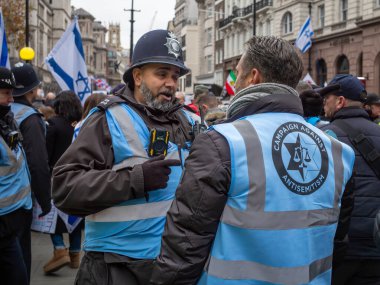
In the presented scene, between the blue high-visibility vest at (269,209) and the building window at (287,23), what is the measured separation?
39.6 metres

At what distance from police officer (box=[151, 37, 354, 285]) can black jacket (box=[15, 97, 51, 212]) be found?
324cm

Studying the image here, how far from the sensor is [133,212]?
9.21ft

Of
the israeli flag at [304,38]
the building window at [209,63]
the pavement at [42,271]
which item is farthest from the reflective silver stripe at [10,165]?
the building window at [209,63]

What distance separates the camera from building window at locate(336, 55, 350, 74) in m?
34.2

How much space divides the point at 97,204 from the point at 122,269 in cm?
38

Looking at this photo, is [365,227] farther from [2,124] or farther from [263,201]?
[2,124]

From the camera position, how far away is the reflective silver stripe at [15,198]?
4.22 meters

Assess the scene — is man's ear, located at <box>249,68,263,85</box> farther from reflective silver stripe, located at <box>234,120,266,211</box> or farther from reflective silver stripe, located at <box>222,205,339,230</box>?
reflective silver stripe, located at <box>222,205,339,230</box>

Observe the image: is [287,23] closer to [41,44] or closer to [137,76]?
[41,44]

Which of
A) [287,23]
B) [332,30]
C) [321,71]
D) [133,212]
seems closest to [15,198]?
[133,212]

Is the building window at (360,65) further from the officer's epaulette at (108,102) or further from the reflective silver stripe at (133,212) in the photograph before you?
the reflective silver stripe at (133,212)

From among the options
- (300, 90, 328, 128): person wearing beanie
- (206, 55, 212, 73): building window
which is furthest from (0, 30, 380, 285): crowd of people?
(206, 55, 212, 73): building window

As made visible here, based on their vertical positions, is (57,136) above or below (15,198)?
above

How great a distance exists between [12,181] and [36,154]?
0.91 m
